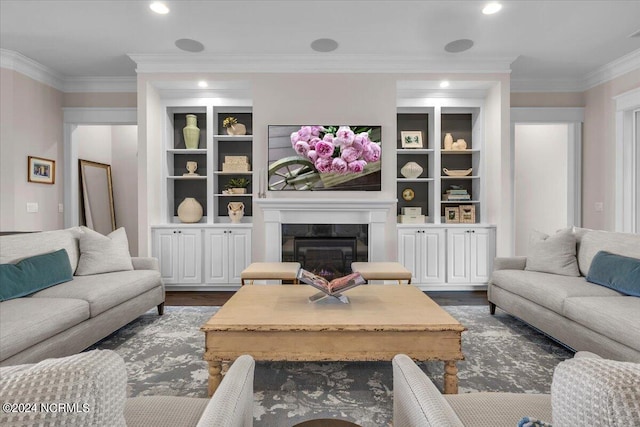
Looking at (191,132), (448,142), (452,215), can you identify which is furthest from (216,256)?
(448,142)

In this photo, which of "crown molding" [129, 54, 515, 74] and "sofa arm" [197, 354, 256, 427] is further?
"crown molding" [129, 54, 515, 74]

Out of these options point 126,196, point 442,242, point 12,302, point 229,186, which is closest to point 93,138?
point 126,196

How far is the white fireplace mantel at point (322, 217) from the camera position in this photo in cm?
425

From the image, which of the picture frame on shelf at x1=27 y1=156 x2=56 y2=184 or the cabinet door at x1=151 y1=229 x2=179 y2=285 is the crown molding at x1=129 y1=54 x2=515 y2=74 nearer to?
the picture frame on shelf at x1=27 y1=156 x2=56 y2=184

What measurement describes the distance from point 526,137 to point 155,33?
5.56 meters

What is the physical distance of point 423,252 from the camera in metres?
4.48

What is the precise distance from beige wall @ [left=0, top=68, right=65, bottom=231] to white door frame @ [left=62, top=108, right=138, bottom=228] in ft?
0.23

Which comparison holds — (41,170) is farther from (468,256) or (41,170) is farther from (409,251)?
(468,256)

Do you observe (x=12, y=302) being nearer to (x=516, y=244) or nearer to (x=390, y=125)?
(x=390, y=125)

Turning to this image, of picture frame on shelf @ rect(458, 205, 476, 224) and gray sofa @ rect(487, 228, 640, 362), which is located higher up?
picture frame on shelf @ rect(458, 205, 476, 224)

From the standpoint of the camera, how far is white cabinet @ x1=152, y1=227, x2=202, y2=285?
4.47 m

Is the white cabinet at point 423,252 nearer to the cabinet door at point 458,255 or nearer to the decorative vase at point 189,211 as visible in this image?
the cabinet door at point 458,255

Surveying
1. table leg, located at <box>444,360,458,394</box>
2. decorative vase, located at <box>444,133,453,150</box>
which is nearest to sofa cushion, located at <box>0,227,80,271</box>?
table leg, located at <box>444,360,458,394</box>

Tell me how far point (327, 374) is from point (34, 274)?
85.0 inches
